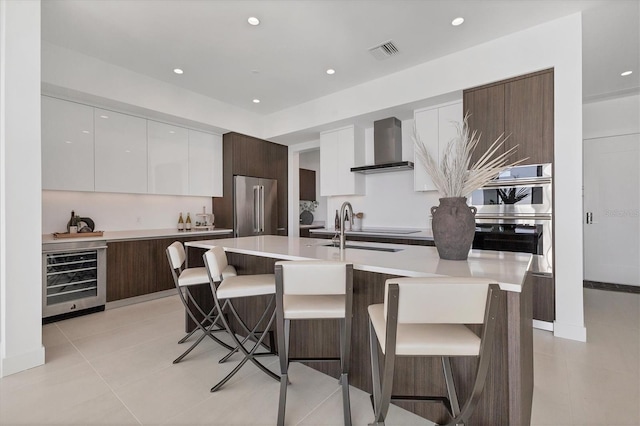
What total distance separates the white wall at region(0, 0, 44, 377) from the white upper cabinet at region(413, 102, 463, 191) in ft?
12.4

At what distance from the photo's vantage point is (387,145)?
13.5 ft

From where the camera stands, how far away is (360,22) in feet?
8.84

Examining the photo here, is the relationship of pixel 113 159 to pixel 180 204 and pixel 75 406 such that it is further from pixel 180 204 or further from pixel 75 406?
pixel 75 406

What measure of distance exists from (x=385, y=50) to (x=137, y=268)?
4003 mm

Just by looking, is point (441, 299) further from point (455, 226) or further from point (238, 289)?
point (238, 289)

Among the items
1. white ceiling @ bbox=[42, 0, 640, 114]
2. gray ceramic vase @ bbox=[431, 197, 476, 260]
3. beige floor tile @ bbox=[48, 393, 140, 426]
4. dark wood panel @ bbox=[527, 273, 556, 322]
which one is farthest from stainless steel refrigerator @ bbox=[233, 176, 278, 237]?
dark wood panel @ bbox=[527, 273, 556, 322]

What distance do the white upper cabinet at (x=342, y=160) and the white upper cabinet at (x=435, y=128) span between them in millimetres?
1026

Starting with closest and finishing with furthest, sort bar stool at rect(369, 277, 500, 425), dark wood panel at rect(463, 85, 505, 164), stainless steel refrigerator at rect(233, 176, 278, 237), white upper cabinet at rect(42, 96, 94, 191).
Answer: bar stool at rect(369, 277, 500, 425)
dark wood panel at rect(463, 85, 505, 164)
white upper cabinet at rect(42, 96, 94, 191)
stainless steel refrigerator at rect(233, 176, 278, 237)

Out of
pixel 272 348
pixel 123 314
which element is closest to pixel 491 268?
pixel 272 348

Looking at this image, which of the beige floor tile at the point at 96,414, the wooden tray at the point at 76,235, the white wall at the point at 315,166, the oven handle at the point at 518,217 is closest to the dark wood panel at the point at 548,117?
the oven handle at the point at 518,217

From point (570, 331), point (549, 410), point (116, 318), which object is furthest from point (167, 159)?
point (570, 331)

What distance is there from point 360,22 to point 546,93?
75.1 inches

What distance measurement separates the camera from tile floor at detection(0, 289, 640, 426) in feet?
5.18

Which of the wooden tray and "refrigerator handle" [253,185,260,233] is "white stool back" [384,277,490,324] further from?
"refrigerator handle" [253,185,260,233]
